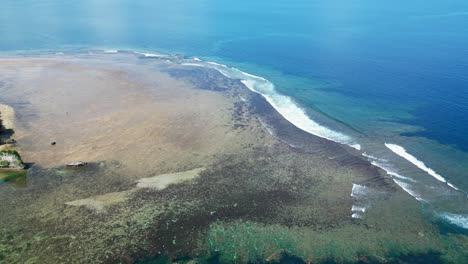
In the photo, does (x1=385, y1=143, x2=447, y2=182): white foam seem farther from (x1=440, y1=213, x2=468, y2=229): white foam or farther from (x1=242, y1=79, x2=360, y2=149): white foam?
(x1=440, y1=213, x2=468, y2=229): white foam

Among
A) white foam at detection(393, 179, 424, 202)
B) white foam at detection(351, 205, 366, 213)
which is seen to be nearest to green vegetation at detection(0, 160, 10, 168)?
white foam at detection(351, 205, 366, 213)

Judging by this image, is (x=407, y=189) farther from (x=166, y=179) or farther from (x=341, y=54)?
(x=341, y=54)

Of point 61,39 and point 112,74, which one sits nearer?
point 112,74

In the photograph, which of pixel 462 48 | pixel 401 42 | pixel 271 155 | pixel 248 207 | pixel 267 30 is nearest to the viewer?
pixel 248 207

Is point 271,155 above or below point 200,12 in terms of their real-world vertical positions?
below

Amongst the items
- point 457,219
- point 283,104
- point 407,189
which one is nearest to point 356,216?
point 407,189

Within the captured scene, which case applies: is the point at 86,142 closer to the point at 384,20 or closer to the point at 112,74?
the point at 112,74

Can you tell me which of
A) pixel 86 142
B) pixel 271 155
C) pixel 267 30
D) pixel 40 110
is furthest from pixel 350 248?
pixel 267 30

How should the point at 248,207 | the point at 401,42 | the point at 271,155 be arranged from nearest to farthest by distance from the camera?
the point at 248,207, the point at 271,155, the point at 401,42
